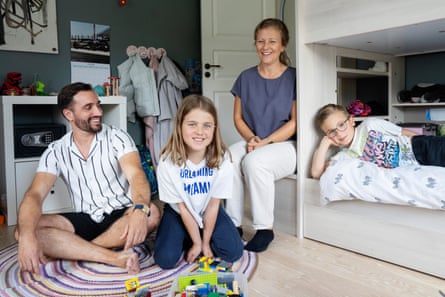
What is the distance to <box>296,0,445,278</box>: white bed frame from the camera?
1.30 meters

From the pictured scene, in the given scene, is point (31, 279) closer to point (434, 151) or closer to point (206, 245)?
point (206, 245)

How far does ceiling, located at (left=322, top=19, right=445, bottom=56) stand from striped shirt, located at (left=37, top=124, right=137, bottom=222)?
95cm

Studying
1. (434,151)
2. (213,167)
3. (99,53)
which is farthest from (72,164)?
(99,53)

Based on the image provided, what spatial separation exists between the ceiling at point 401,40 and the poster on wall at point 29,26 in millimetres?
1886

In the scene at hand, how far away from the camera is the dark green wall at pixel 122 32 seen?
2627mm

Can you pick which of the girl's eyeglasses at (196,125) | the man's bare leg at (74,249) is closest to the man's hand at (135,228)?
the man's bare leg at (74,249)

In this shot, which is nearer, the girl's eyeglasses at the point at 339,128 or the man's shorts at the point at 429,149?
the man's shorts at the point at 429,149

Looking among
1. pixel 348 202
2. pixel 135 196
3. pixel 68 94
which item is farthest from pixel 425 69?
pixel 68 94

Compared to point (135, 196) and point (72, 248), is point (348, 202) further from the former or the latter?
point (72, 248)

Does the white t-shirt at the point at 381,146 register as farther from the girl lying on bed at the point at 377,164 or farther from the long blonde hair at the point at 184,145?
the long blonde hair at the point at 184,145

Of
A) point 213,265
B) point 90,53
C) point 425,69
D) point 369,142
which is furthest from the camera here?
point 90,53

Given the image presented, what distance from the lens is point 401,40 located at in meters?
1.71

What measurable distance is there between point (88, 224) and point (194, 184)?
44cm

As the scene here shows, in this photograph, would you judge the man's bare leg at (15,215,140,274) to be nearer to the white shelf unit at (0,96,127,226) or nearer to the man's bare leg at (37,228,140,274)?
the man's bare leg at (37,228,140,274)
